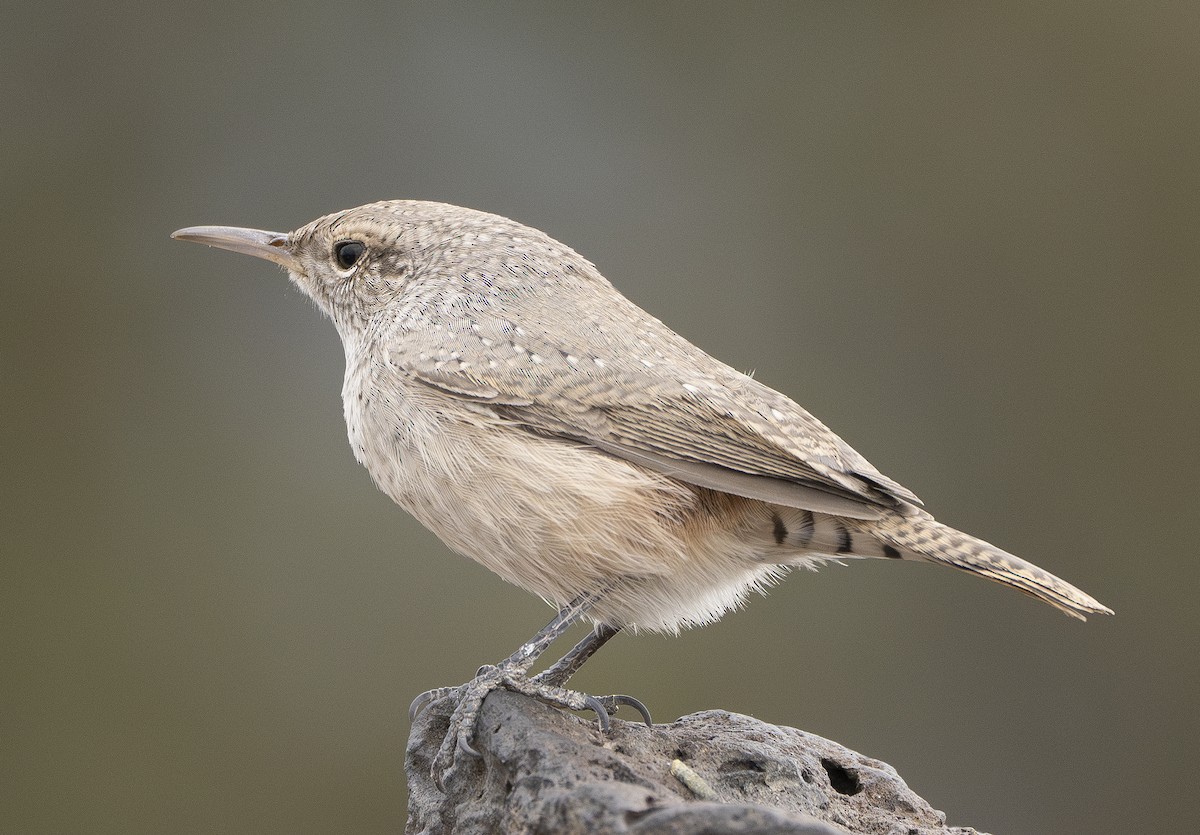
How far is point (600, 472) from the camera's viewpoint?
339 cm

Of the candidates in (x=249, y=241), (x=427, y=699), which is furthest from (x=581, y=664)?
(x=249, y=241)

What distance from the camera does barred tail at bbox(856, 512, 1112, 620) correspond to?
10.5 ft

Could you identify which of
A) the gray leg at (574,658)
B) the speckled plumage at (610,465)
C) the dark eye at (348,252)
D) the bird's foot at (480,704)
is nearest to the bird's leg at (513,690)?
the bird's foot at (480,704)

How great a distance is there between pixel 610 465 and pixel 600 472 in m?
0.04

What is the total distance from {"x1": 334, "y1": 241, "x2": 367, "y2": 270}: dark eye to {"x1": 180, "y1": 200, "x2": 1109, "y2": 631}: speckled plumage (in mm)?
392

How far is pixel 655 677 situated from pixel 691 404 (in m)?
3.43

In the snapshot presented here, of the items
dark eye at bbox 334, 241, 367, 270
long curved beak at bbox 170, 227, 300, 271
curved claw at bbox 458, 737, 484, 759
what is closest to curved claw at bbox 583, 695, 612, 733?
curved claw at bbox 458, 737, 484, 759

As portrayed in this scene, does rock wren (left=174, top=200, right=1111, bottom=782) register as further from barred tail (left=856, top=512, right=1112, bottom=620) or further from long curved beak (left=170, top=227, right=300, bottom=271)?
long curved beak (left=170, top=227, right=300, bottom=271)

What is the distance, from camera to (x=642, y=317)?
3979 mm

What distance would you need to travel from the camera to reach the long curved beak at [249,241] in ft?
14.3

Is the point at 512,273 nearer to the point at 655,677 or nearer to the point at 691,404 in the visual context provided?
the point at 691,404

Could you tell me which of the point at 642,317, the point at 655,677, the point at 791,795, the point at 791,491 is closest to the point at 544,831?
the point at 791,795

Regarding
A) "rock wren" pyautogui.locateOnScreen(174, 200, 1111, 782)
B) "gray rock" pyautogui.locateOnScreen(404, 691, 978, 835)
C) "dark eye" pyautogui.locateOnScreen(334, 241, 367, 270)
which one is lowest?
"gray rock" pyautogui.locateOnScreen(404, 691, 978, 835)

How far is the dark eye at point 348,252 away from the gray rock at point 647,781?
163 centimetres
